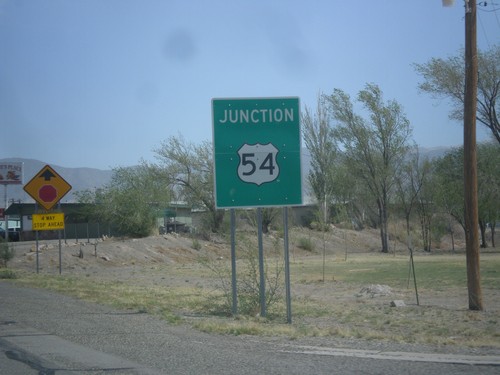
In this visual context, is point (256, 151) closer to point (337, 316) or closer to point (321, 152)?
point (337, 316)

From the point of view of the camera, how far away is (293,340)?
9555mm

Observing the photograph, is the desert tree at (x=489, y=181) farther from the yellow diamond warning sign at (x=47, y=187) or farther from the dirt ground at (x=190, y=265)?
the yellow diamond warning sign at (x=47, y=187)

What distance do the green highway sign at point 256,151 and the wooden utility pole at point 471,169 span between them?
712 centimetres

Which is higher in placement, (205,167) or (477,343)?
(205,167)

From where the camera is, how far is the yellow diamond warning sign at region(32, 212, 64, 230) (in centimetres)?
2467

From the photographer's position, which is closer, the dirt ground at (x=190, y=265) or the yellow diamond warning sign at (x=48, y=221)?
the dirt ground at (x=190, y=265)

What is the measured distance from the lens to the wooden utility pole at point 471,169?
16.7 metres

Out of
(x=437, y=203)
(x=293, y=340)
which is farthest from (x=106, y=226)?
(x=293, y=340)

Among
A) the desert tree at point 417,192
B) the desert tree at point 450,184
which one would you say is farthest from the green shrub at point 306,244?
the desert tree at point 450,184

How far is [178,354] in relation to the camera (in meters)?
8.26

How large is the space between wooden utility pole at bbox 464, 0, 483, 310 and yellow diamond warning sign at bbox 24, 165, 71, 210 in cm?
1514

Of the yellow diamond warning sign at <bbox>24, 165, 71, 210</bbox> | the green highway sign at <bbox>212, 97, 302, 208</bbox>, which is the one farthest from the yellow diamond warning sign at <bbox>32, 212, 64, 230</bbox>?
the green highway sign at <bbox>212, 97, 302, 208</bbox>

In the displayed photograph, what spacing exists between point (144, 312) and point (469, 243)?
371 inches

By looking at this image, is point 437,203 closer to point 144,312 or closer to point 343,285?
point 343,285
